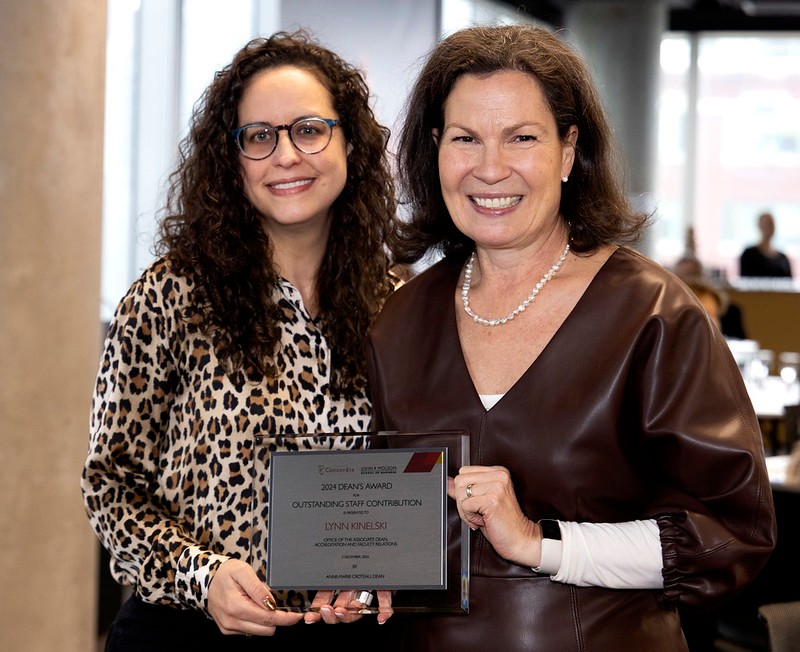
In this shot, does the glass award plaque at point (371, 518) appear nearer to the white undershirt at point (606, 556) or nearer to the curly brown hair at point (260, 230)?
the white undershirt at point (606, 556)

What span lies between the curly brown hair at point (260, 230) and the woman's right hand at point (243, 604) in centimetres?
41

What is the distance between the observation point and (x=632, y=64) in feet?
37.5

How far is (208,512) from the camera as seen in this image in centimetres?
210

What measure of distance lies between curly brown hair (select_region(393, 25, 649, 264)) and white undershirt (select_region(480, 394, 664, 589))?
0.51 metres

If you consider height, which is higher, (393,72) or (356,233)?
(393,72)

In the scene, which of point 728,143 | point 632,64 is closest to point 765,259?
point 632,64

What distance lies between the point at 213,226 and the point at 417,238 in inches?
16.9

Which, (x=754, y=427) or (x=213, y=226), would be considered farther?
(x=213, y=226)

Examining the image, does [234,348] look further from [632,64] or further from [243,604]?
[632,64]

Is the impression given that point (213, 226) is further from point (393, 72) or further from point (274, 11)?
point (393, 72)

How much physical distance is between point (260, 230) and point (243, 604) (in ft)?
2.68

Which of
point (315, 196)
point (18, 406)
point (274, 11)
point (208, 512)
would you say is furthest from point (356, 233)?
point (274, 11)

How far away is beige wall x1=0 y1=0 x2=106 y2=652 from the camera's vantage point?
11.5 feet

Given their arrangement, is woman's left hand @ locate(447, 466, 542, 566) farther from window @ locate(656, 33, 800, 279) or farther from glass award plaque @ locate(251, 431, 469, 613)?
window @ locate(656, 33, 800, 279)
